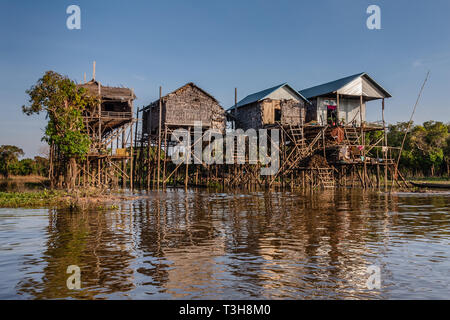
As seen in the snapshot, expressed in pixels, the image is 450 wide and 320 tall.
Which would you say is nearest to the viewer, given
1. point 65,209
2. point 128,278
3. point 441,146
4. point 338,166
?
point 128,278

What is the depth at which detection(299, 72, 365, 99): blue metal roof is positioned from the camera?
3328 centimetres

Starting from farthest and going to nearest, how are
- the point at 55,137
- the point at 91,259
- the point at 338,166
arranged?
the point at 338,166
the point at 55,137
the point at 91,259

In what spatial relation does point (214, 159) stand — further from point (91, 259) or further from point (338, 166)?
point (91, 259)

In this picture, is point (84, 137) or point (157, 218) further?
point (84, 137)

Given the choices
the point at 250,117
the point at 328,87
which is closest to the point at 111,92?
the point at 250,117

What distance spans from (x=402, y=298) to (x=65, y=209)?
1260 cm

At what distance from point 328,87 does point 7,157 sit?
4813 cm

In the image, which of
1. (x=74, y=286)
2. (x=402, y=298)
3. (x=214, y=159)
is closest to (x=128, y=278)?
(x=74, y=286)

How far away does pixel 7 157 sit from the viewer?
5891 centimetres

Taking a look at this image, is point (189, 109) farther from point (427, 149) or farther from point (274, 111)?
point (427, 149)

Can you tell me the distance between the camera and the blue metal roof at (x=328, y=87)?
33.3 m

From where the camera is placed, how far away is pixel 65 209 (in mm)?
14750

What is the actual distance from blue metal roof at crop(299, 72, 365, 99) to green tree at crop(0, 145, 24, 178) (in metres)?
45.1

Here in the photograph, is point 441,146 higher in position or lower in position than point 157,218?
higher
